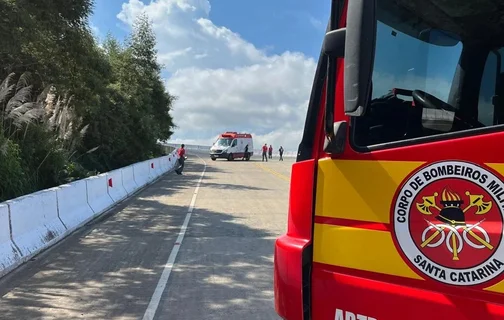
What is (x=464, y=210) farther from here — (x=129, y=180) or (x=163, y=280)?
(x=129, y=180)

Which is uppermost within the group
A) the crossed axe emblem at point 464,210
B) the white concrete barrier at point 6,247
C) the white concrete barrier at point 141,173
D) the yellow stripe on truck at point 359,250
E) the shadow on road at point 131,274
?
the crossed axe emblem at point 464,210

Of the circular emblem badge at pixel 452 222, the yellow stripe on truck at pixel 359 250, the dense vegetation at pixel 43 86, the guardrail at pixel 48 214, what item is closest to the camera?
the circular emblem badge at pixel 452 222

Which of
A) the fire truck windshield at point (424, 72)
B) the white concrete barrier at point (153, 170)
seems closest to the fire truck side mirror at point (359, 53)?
the fire truck windshield at point (424, 72)

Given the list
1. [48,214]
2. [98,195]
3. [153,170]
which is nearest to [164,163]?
[153,170]

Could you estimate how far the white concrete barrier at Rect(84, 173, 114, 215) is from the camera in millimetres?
11242

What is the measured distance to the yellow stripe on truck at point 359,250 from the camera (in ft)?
6.54

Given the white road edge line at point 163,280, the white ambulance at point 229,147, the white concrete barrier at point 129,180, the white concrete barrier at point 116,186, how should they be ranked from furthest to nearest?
the white ambulance at point 229,147
the white concrete barrier at point 129,180
the white concrete barrier at point 116,186
the white road edge line at point 163,280

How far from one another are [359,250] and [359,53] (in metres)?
0.90

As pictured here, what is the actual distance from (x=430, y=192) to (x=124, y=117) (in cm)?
2308

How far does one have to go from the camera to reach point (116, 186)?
1434 centimetres

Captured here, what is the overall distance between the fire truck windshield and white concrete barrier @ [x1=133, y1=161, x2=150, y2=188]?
16.6 metres

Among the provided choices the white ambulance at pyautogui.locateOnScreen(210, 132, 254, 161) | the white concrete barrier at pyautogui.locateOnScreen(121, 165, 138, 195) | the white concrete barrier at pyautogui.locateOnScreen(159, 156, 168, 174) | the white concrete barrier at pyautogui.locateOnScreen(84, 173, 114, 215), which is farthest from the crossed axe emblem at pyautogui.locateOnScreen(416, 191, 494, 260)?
the white ambulance at pyautogui.locateOnScreen(210, 132, 254, 161)

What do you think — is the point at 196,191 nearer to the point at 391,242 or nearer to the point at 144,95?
the point at 144,95

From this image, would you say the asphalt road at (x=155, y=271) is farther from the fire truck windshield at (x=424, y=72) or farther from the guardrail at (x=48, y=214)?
the fire truck windshield at (x=424, y=72)
